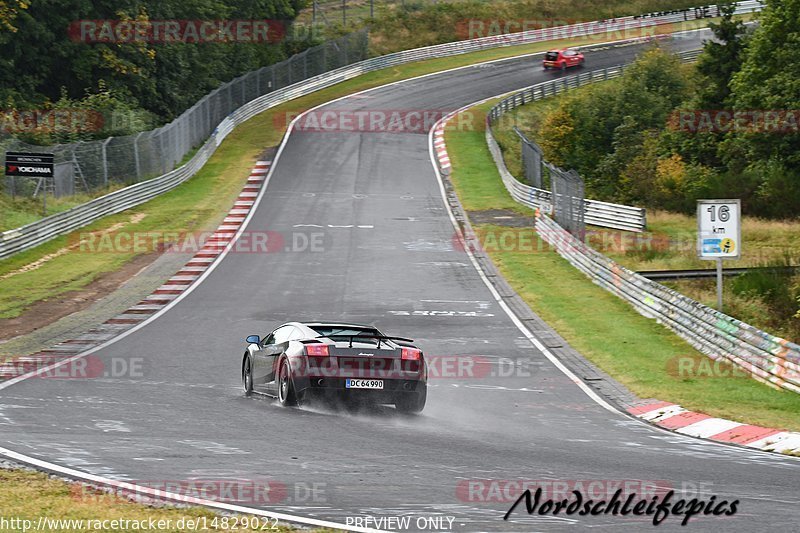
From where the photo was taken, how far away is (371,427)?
1323 centimetres

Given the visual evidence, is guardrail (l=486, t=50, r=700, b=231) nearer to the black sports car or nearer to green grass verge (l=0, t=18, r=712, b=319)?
green grass verge (l=0, t=18, r=712, b=319)

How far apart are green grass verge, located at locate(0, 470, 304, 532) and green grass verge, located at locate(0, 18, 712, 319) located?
56.0 feet

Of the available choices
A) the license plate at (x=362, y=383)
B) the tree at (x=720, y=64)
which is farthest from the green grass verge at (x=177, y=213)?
the tree at (x=720, y=64)

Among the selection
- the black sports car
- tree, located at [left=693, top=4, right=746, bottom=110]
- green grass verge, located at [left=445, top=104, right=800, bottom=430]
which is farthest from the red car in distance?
the black sports car

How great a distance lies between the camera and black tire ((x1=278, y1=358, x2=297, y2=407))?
14.4 meters

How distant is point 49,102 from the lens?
5188 centimetres

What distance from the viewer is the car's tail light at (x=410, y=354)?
47.3 feet

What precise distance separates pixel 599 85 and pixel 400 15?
2343 cm

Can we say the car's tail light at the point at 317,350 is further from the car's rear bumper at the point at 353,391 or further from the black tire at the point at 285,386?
the black tire at the point at 285,386

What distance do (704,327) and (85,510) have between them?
1494 centimetres

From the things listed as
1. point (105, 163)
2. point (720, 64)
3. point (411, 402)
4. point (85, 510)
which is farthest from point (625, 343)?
point (720, 64)

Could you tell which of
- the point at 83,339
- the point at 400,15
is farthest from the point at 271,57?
the point at 83,339

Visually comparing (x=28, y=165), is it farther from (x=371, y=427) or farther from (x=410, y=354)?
(x=371, y=427)

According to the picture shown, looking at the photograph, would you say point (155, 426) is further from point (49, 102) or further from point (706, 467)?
point (49, 102)
